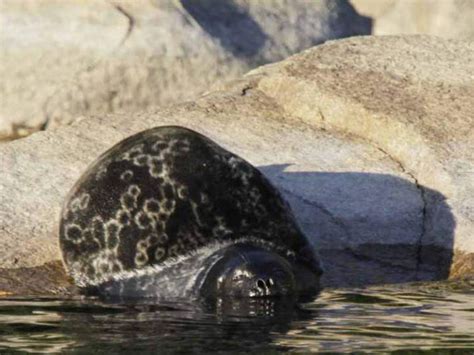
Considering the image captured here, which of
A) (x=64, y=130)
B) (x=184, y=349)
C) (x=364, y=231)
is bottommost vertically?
(x=184, y=349)

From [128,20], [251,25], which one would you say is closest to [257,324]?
[128,20]

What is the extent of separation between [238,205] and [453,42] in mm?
3776

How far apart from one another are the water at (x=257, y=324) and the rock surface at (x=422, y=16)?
17.0 ft

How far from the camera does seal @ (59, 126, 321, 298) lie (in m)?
9.80

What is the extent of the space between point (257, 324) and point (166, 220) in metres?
1.67

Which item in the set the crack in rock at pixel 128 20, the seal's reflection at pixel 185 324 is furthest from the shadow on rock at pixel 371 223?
the crack in rock at pixel 128 20

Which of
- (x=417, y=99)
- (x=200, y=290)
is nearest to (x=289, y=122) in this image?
(x=417, y=99)

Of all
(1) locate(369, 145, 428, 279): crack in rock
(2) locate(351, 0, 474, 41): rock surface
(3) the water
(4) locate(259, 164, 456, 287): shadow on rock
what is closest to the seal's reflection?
(3) the water

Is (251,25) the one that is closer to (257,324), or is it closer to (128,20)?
(128,20)

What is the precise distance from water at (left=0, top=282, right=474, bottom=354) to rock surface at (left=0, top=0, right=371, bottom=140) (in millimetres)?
3421

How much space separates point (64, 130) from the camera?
39.1ft

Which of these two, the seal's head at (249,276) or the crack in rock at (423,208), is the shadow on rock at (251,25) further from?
the seal's head at (249,276)

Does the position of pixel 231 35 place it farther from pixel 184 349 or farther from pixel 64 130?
pixel 184 349

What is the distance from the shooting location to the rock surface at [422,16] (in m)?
14.5
